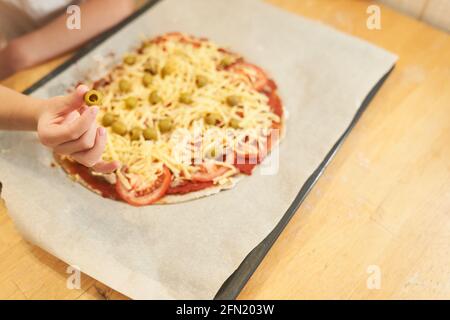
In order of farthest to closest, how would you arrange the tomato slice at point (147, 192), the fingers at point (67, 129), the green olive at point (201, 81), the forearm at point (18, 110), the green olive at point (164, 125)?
the green olive at point (201, 81), the green olive at point (164, 125), the tomato slice at point (147, 192), the forearm at point (18, 110), the fingers at point (67, 129)

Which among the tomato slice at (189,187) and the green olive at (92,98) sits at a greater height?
the green olive at (92,98)

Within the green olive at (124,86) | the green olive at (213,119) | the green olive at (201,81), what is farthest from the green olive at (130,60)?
the green olive at (213,119)

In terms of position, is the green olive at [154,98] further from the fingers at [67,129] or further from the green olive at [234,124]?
the fingers at [67,129]

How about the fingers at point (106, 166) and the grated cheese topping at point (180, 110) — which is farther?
the grated cheese topping at point (180, 110)

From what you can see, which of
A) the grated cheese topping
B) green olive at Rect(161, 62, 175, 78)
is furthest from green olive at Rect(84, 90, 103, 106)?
green olive at Rect(161, 62, 175, 78)

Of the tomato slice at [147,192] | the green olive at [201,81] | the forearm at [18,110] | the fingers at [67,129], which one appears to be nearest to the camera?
the fingers at [67,129]

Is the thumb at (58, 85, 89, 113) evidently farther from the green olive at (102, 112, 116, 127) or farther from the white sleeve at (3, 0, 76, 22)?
the white sleeve at (3, 0, 76, 22)
